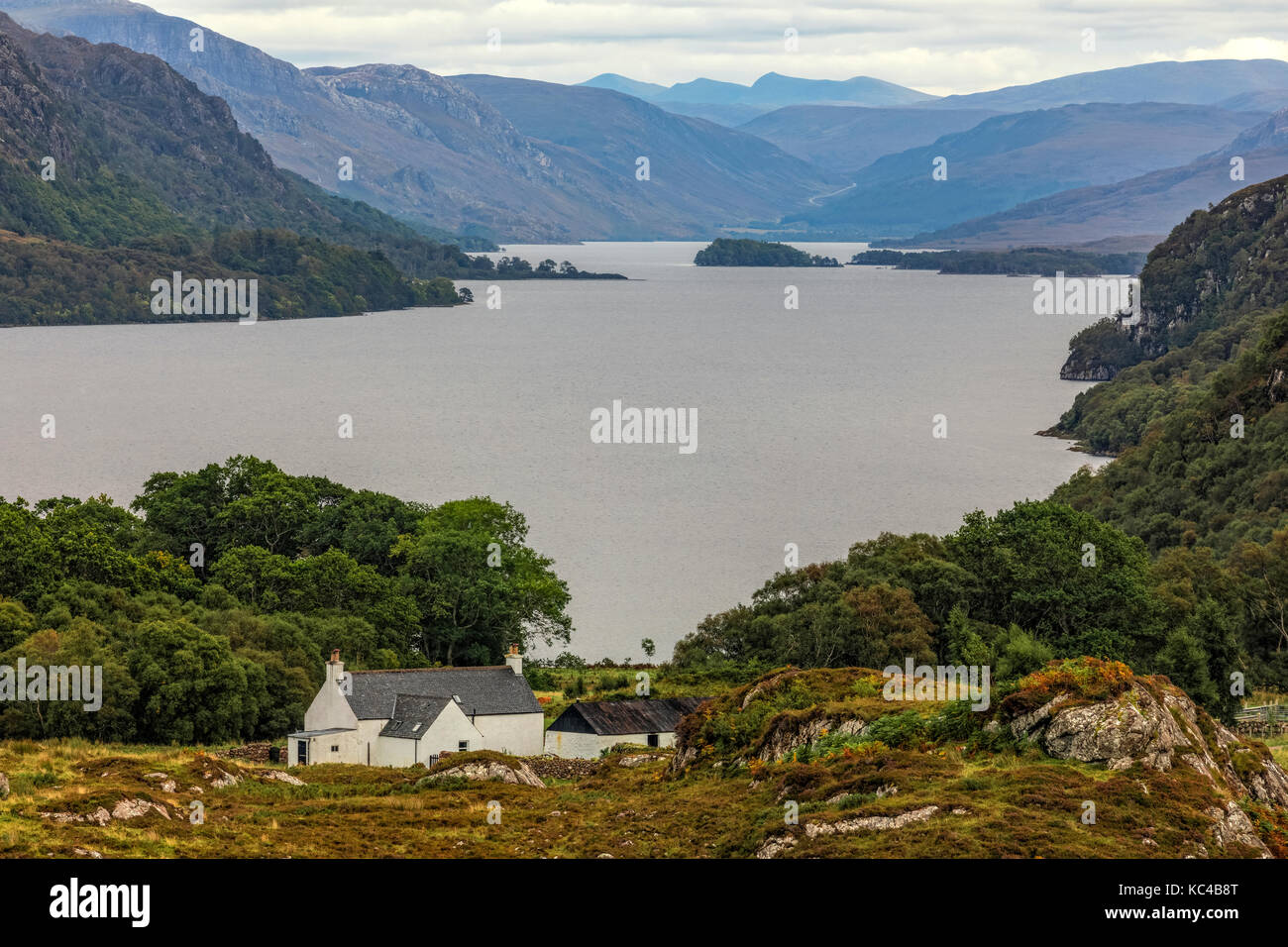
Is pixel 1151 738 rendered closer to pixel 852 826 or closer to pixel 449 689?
pixel 852 826

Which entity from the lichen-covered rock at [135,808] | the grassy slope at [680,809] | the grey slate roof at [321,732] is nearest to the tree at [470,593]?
the grey slate roof at [321,732]

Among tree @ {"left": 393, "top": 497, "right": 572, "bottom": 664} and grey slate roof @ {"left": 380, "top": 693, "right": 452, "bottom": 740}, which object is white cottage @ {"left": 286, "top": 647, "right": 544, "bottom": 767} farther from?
tree @ {"left": 393, "top": 497, "right": 572, "bottom": 664}

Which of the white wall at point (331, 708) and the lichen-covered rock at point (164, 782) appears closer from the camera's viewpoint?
the lichen-covered rock at point (164, 782)

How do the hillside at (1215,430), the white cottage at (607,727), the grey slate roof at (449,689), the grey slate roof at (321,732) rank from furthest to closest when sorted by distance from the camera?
the hillside at (1215,430) < the white cottage at (607,727) < the grey slate roof at (449,689) < the grey slate roof at (321,732)

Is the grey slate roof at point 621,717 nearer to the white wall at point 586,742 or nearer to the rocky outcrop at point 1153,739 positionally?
the white wall at point 586,742
